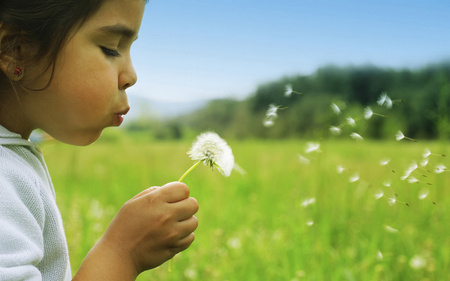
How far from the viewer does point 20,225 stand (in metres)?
0.91

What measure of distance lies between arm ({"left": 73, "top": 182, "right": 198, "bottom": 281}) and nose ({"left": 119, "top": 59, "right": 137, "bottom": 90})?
229 mm

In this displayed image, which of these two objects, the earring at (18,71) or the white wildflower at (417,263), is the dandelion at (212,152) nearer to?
the earring at (18,71)

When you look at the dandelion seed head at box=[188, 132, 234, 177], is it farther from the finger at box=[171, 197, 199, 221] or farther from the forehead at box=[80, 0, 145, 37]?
the forehead at box=[80, 0, 145, 37]

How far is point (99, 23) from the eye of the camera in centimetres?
99

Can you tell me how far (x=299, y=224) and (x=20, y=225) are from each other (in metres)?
1.62

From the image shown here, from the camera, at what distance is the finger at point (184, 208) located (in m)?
1.00

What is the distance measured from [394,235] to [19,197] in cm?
171

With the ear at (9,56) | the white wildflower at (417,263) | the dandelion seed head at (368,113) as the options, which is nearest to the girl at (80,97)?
the ear at (9,56)

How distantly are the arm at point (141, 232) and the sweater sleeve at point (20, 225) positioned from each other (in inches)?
4.6

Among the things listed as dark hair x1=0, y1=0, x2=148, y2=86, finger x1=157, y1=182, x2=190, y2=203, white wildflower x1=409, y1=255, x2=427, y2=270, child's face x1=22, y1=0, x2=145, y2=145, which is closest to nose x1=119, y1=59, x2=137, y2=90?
child's face x1=22, y1=0, x2=145, y2=145

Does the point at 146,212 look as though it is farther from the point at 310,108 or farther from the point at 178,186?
the point at 310,108

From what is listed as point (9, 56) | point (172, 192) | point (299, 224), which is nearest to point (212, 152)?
point (172, 192)

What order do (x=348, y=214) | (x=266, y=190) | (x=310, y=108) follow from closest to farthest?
1. (x=348, y=214)
2. (x=266, y=190)
3. (x=310, y=108)

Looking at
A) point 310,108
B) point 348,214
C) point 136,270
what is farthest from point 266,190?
point 310,108
